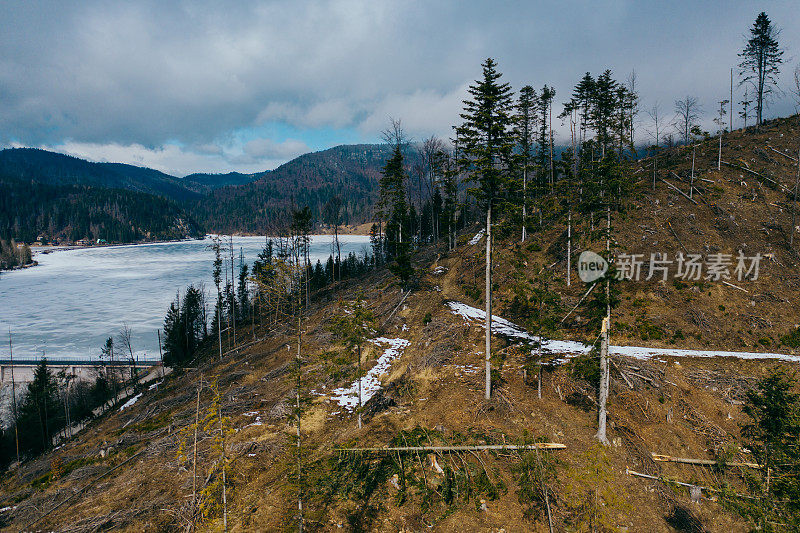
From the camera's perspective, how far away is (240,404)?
2173cm

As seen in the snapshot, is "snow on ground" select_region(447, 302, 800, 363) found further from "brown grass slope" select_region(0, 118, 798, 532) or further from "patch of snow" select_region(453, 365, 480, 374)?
"patch of snow" select_region(453, 365, 480, 374)

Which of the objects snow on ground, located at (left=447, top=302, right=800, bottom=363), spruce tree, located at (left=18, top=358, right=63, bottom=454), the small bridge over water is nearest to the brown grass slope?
snow on ground, located at (left=447, top=302, right=800, bottom=363)

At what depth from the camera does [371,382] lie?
21938 millimetres

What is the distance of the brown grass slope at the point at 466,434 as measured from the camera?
1187 cm

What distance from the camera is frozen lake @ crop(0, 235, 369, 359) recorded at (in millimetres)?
63000

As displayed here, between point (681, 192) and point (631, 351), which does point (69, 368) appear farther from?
point (681, 192)

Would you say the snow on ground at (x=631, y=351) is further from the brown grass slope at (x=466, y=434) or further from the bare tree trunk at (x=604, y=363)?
the bare tree trunk at (x=604, y=363)

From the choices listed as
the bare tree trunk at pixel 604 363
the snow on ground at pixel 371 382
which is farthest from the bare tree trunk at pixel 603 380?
the snow on ground at pixel 371 382

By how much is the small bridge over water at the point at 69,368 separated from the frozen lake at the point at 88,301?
252cm

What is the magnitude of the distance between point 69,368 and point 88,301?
40962 mm

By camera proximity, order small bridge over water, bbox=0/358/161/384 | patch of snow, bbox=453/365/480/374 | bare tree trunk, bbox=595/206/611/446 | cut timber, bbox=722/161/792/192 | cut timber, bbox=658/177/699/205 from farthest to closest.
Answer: small bridge over water, bbox=0/358/161/384
cut timber, bbox=658/177/699/205
cut timber, bbox=722/161/792/192
patch of snow, bbox=453/365/480/374
bare tree trunk, bbox=595/206/611/446

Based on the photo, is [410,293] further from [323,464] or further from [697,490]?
[697,490]

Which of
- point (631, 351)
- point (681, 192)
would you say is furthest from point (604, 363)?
point (681, 192)

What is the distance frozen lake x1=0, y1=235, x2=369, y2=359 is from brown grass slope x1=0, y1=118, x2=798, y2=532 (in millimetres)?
50654
